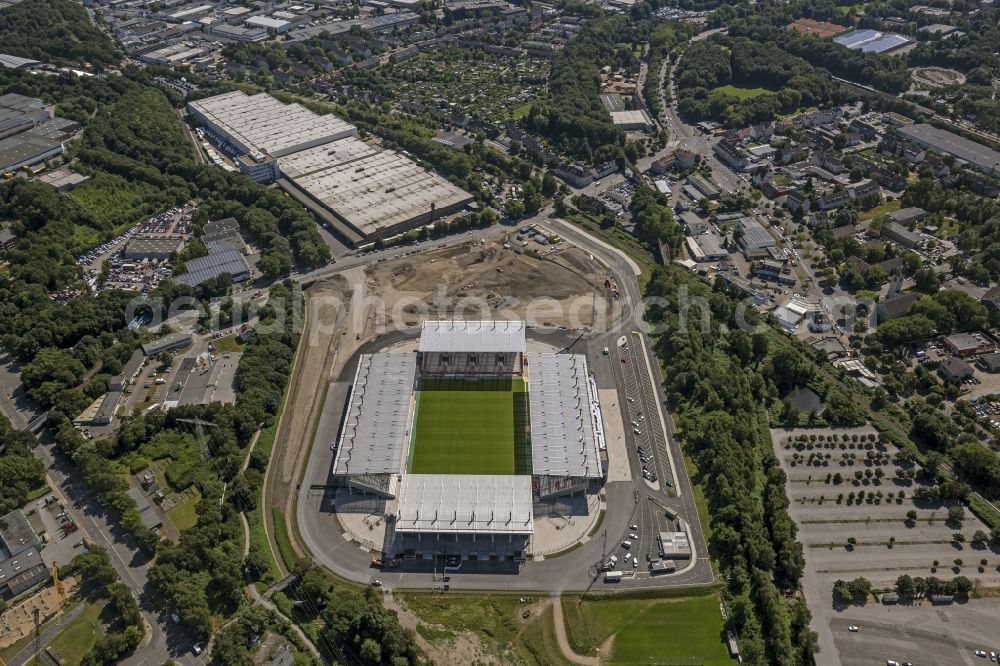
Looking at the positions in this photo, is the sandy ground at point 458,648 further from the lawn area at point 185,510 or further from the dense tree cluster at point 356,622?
the lawn area at point 185,510

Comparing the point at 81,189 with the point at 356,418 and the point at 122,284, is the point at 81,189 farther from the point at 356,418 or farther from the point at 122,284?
the point at 356,418

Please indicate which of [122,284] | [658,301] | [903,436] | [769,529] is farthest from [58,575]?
[903,436]

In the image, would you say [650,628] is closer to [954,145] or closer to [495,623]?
[495,623]

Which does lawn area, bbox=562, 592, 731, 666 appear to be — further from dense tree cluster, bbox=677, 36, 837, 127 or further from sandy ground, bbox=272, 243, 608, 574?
dense tree cluster, bbox=677, 36, 837, 127

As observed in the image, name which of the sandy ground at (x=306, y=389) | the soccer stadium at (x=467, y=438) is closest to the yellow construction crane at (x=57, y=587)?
the sandy ground at (x=306, y=389)

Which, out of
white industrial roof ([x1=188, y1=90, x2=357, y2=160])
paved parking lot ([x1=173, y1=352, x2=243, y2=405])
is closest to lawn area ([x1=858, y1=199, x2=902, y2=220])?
white industrial roof ([x1=188, y1=90, x2=357, y2=160])

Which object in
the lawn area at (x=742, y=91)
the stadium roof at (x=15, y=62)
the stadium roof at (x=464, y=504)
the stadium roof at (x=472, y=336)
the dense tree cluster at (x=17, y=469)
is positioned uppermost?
the lawn area at (x=742, y=91)

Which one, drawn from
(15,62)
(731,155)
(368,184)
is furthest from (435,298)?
(15,62)
